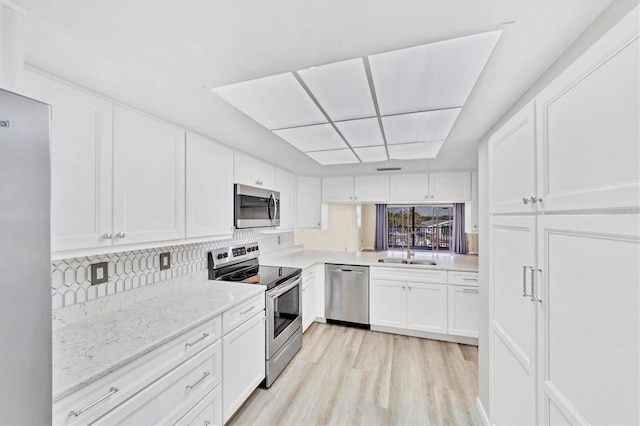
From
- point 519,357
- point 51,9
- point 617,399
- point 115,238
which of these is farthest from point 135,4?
point 519,357

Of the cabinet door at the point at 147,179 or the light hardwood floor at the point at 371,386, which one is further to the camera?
the light hardwood floor at the point at 371,386

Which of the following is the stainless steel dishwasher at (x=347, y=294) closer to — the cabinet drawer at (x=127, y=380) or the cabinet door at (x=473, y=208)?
the cabinet door at (x=473, y=208)

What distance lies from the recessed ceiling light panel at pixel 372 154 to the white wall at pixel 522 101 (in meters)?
0.84

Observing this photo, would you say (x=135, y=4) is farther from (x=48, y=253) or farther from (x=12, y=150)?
(x=48, y=253)

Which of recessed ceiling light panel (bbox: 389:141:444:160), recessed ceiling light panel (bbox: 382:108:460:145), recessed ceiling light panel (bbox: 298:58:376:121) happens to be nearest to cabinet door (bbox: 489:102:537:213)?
recessed ceiling light panel (bbox: 382:108:460:145)

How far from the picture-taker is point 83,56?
1.06 m

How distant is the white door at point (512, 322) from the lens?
38.1 inches

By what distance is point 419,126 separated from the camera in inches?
72.9

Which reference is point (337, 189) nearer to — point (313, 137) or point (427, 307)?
point (313, 137)

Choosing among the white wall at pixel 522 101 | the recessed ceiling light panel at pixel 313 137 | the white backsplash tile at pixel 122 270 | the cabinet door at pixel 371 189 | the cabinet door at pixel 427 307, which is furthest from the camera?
the cabinet door at pixel 371 189

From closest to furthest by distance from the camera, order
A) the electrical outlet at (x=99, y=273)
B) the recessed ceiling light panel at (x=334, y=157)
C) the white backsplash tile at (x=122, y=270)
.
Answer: the white backsplash tile at (x=122, y=270) < the electrical outlet at (x=99, y=273) < the recessed ceiling light panel at (x=334, y=157)

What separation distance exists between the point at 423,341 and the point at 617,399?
2916mm

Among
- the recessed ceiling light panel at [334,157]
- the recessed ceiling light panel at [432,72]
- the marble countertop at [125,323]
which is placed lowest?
the marble countertop at [125,323]

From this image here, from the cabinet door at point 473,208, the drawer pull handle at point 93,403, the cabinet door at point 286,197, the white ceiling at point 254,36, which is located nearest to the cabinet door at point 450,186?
the cabinet door at point 473,208
